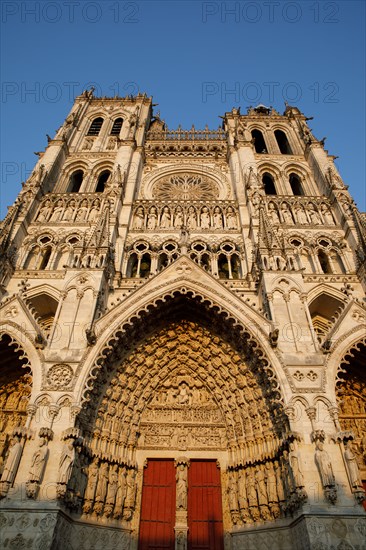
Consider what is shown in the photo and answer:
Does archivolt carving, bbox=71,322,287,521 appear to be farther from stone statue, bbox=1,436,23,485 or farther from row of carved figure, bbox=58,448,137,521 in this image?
stone statue, bbox=1,436,23,485

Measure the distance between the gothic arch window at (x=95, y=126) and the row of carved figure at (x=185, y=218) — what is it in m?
9.61

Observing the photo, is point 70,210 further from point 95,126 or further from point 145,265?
point 95,126

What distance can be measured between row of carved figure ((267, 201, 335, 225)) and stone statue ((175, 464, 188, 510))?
10.4 m

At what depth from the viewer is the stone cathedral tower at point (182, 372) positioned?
27.3 feet

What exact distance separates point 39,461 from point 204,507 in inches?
186

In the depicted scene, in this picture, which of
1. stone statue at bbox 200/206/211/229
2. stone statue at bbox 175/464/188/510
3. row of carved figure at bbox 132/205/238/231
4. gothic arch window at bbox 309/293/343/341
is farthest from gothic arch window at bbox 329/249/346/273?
stone statue at bbox 175/464/188/510

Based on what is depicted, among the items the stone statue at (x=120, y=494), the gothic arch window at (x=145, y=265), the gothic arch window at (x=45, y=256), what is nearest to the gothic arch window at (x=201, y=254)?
the gothic arch window at (x=145, y=265)

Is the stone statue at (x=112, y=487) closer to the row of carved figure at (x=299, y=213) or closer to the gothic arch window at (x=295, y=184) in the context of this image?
the row of carved figure at (x=299, y=213)

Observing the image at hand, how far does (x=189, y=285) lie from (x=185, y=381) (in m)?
3.21

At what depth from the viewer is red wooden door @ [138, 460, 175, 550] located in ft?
31.0

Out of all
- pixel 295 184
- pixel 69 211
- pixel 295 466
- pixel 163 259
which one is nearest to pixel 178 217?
pixel 163 259

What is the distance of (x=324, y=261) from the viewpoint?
1480 centimetres

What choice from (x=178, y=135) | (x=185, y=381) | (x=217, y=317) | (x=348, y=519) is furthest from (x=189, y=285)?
(x=178, y=135)

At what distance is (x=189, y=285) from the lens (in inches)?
471
